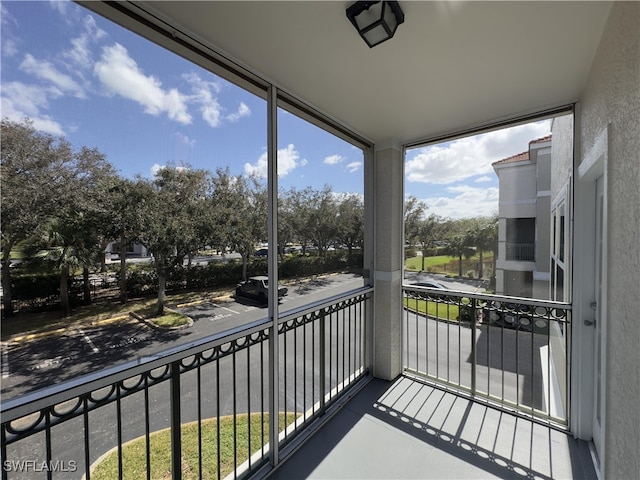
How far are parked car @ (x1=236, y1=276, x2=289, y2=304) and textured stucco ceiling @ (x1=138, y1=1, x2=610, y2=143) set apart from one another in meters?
1.32

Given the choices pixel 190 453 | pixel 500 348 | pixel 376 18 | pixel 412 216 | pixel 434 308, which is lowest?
pixel 190 453

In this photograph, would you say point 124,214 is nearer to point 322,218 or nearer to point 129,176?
point 129,176

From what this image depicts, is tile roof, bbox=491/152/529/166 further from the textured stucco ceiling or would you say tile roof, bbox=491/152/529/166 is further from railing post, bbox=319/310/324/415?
railing post, bbox=319/310/324/415

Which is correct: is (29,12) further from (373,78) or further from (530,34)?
(530,34)

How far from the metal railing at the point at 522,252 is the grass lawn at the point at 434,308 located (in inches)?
29.3

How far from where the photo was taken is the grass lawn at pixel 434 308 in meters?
2.78

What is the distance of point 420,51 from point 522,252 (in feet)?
6.30

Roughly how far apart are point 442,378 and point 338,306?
1419 mm

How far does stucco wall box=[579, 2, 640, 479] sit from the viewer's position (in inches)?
37.4

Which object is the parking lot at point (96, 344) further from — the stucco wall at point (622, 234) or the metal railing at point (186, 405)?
the stucco wall at point (622, 234)

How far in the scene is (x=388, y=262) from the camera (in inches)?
110

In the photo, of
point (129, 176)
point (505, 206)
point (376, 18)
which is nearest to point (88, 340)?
point (129, 176)

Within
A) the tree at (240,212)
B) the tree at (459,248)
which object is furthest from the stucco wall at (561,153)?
the tree at (240,212)

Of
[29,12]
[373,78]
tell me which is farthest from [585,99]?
[29,12]
